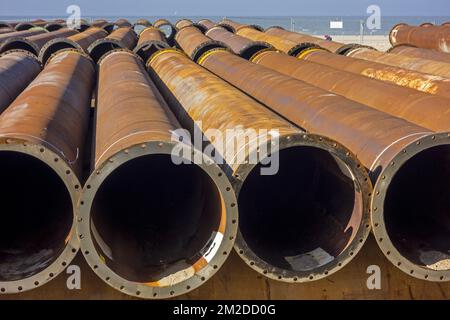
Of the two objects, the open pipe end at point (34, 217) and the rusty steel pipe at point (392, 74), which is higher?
the rusty steel pipe at point (392, 74)

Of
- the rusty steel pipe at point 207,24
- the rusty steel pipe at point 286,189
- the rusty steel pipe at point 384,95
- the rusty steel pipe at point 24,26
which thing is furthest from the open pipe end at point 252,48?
the rusty steel pipe at point 24,26

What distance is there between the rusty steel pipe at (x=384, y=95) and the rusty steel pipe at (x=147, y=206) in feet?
8.50

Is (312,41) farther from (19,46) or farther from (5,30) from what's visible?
(5,30)

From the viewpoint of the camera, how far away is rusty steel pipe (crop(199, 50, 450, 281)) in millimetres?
4703

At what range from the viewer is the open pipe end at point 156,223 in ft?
14.7

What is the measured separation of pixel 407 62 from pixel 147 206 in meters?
7.02

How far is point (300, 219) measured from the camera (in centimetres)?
625

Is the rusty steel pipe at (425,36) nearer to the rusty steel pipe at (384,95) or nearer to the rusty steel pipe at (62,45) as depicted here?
the rusty steel pipe at (384,95)

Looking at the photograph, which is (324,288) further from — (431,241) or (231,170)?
(231,170)

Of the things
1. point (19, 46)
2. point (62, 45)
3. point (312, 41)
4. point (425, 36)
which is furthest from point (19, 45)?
point (425, 36)

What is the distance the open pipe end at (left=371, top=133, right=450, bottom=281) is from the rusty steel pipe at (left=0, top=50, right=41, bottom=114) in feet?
16.9

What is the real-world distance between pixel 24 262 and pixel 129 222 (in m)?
1.53
